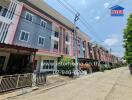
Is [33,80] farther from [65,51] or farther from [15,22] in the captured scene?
[65,51]

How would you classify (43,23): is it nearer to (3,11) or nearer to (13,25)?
(13,25)

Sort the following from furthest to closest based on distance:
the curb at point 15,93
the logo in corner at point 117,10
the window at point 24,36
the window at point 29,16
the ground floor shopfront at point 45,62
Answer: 1. the ground floor shopfront at point 45,62
2. the window at point 29,16
3. the window at point 24,36
4. the logo in corner at point 117,10
5. the curb at point 15,93

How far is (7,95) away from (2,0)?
47.3ft

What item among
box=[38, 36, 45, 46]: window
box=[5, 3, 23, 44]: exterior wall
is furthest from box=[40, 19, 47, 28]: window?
box=[5, 3, 23, 44]: exterior wall

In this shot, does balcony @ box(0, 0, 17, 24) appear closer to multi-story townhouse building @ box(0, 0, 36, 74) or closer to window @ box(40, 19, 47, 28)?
multi-story townhouse building @ box(0, 0, 36, 74)

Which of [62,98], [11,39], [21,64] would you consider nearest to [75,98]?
[62,98]

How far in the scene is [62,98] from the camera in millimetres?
9398

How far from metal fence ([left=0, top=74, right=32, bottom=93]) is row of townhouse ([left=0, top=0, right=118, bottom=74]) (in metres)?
2.40

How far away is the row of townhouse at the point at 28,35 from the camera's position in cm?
1647

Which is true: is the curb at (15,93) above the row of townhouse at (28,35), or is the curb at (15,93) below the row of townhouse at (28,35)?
below

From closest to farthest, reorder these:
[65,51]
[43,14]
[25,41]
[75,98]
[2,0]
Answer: [75,98]
[2,0]
[25,41]
[43,14]
[65,51]

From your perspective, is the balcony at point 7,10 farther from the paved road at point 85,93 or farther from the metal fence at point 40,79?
the paved road at point 85,93

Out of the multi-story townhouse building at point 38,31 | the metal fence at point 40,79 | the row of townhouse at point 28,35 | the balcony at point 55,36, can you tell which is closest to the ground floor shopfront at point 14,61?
the row of townhouse at point 28,35

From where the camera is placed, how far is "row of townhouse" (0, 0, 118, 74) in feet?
54.0
